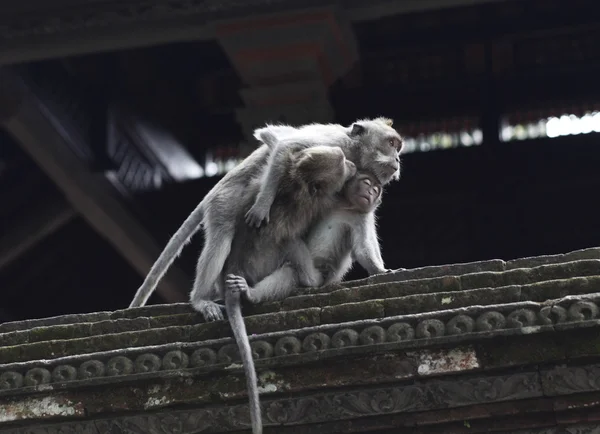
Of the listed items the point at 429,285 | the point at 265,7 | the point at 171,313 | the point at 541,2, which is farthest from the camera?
the point at 541,2

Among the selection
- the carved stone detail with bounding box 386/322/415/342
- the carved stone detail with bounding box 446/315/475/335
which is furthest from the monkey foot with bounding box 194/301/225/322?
the carved stone detail with bounding box 446/315/475/335

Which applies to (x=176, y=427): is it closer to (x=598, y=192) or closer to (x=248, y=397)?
(x=248, y=397)

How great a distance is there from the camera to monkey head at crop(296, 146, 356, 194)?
8.78 meters

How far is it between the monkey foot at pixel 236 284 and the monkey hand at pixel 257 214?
1.70 ft

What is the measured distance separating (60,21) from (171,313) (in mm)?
6319

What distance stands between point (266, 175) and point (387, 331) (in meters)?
1.68

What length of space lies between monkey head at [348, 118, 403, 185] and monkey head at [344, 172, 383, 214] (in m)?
0.08

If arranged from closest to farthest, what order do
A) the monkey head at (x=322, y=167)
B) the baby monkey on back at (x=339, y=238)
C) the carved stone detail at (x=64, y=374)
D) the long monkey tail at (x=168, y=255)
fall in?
the carved stone detail at (x=64, y=374)
the monkey head at (x=322, y=167)
the baby monkey on back at (x=339, y=238)
the long monkey tail at (x=168, y=255)

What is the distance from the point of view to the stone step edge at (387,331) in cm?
725

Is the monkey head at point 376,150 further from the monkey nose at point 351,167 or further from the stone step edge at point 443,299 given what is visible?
the stone step edge at point 443,299

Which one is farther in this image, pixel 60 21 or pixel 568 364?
pixel 60 21

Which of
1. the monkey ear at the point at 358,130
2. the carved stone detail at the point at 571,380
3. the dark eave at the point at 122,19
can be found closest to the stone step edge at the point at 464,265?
the carved stone detail at the point at 571,380

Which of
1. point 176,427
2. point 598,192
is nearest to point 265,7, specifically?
point 598,192

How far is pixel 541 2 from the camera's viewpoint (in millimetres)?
15617
